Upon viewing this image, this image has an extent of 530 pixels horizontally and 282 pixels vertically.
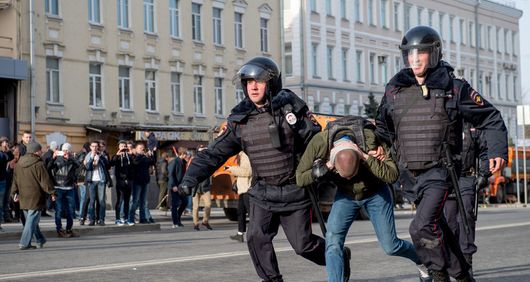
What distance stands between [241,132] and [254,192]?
0.46 m

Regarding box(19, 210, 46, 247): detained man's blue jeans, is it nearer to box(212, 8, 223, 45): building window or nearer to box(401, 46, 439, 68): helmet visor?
box(401, 46, 439, 68): helmet visor

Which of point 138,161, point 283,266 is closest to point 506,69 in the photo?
point 138,161

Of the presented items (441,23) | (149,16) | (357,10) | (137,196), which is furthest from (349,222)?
(441,23)

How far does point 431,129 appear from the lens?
28.5ft

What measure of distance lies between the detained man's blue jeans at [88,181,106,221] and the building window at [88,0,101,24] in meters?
17.5

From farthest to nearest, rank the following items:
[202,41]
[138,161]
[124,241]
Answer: [202,41], [138,161], [124,241]

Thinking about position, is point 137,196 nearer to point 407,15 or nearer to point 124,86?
point 124,86

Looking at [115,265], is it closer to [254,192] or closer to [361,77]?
[254,192]

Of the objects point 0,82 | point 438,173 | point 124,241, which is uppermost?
point 0,82

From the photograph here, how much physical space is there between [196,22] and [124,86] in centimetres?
543

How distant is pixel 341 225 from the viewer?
335 inches

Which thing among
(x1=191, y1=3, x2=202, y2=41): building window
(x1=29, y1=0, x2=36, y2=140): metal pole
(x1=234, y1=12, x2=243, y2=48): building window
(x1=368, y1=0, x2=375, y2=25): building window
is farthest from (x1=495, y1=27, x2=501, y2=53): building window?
(x1=29, y1=0, x2=36, y2=140): metal pole

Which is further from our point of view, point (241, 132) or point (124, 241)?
point (124, 241)

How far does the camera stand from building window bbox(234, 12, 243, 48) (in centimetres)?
4772
